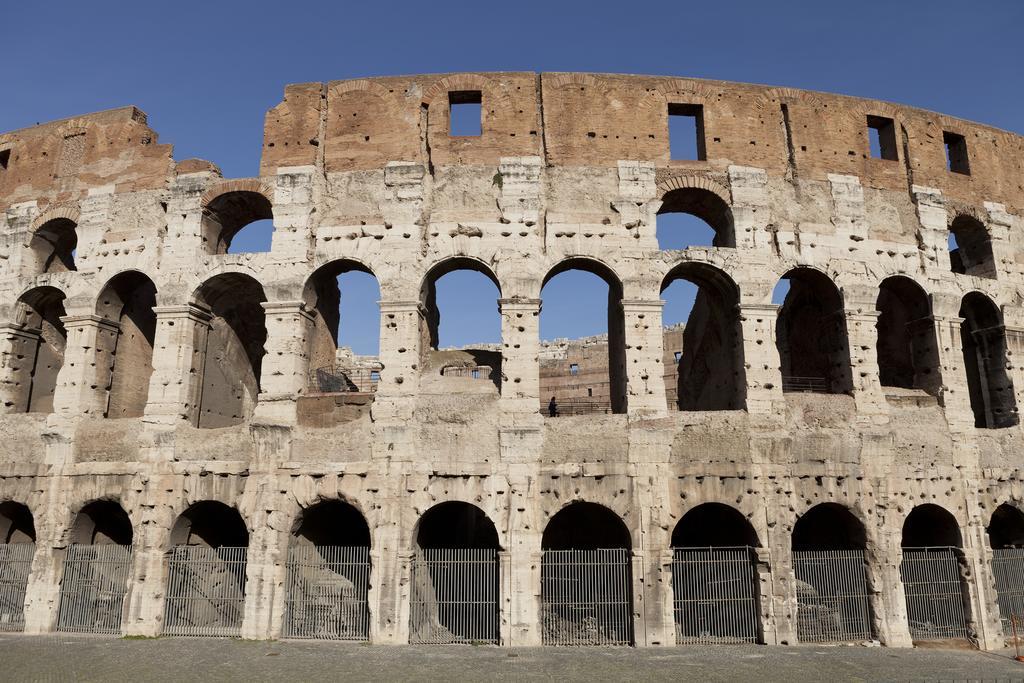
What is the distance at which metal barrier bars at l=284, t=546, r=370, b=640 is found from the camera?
40.2ft

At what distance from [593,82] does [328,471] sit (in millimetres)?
9029

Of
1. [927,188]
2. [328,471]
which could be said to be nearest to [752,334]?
[927,188]

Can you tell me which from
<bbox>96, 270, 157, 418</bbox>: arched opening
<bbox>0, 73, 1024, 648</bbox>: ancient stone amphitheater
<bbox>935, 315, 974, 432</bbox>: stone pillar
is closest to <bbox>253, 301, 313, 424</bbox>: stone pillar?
<bbox>0, 73, 1024, 648</bbox>: ancient stone amphitheater

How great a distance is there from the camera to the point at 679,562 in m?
12.1

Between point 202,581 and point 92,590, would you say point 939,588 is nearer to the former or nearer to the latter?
point 202,581

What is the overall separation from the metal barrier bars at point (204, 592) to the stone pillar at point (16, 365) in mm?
5092

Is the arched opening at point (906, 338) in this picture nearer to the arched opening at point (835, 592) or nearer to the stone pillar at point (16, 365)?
the arched opening at point (835, 592)

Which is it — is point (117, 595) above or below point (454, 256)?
below

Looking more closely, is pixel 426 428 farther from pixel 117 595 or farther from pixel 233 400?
pixel 117 595

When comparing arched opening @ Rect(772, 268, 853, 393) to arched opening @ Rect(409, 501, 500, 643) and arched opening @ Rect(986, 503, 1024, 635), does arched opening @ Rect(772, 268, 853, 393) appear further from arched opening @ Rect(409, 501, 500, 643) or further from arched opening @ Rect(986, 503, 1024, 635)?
arched opening @ Rect(409, 501, 500, 643)

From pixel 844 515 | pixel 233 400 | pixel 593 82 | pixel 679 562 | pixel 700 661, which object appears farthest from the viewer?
pixel 233 400

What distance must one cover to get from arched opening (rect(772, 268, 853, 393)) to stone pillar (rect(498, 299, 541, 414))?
5.21 m

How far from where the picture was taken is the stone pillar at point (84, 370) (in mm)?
13711

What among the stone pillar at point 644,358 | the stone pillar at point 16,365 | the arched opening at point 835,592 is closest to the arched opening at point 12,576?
the stone pillar at point 16,365
